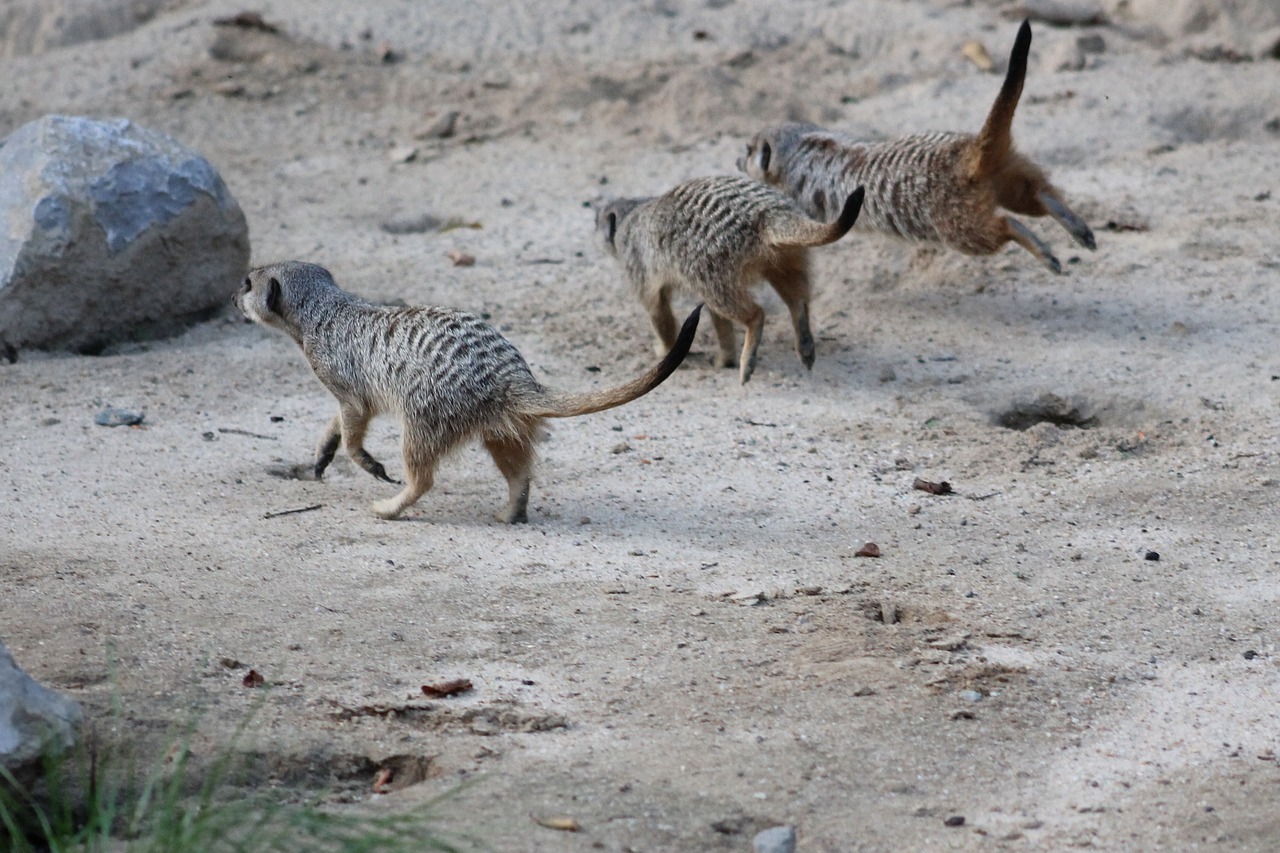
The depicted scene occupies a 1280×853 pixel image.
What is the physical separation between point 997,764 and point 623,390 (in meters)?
1.51

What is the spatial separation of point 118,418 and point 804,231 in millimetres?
2583

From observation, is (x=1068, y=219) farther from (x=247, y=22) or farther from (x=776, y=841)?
(x=247, y=22)

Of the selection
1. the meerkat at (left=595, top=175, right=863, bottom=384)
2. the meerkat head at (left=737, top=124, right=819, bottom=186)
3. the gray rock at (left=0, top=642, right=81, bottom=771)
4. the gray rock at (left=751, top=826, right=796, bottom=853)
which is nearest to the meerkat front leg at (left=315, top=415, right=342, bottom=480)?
the meerkat at (left=595, top=175, right=863, bottom=384)

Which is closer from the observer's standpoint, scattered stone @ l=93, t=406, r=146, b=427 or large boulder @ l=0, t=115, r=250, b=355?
scattered stone @ l=93, t=406, r=146, b=427

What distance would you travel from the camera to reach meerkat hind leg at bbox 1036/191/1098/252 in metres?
5.96

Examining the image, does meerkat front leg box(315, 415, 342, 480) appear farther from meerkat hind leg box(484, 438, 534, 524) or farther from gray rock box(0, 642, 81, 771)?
gray rock box(0, 642, 81, 771)

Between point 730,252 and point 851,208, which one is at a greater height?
point 851,208

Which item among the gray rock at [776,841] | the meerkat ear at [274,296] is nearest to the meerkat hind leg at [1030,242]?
the meerkat ear at [274,296]

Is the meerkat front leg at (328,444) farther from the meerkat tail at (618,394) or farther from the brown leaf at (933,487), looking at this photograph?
the brown leaf at (933,487)

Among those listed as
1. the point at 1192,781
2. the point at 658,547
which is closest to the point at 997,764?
the point at 1192,781

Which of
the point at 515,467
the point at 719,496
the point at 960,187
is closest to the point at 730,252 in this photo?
the point at 960,187

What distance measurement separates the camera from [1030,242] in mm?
5883

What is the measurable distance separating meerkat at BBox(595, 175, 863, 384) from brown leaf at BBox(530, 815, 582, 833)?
10.1 feet

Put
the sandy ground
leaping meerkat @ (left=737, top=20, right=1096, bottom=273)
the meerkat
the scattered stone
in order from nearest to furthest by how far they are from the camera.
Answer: the sandy ground
the scattered stone
the meerkat
leaping meerkat @ (left=737, top=20, right=1096, bottom=273)
